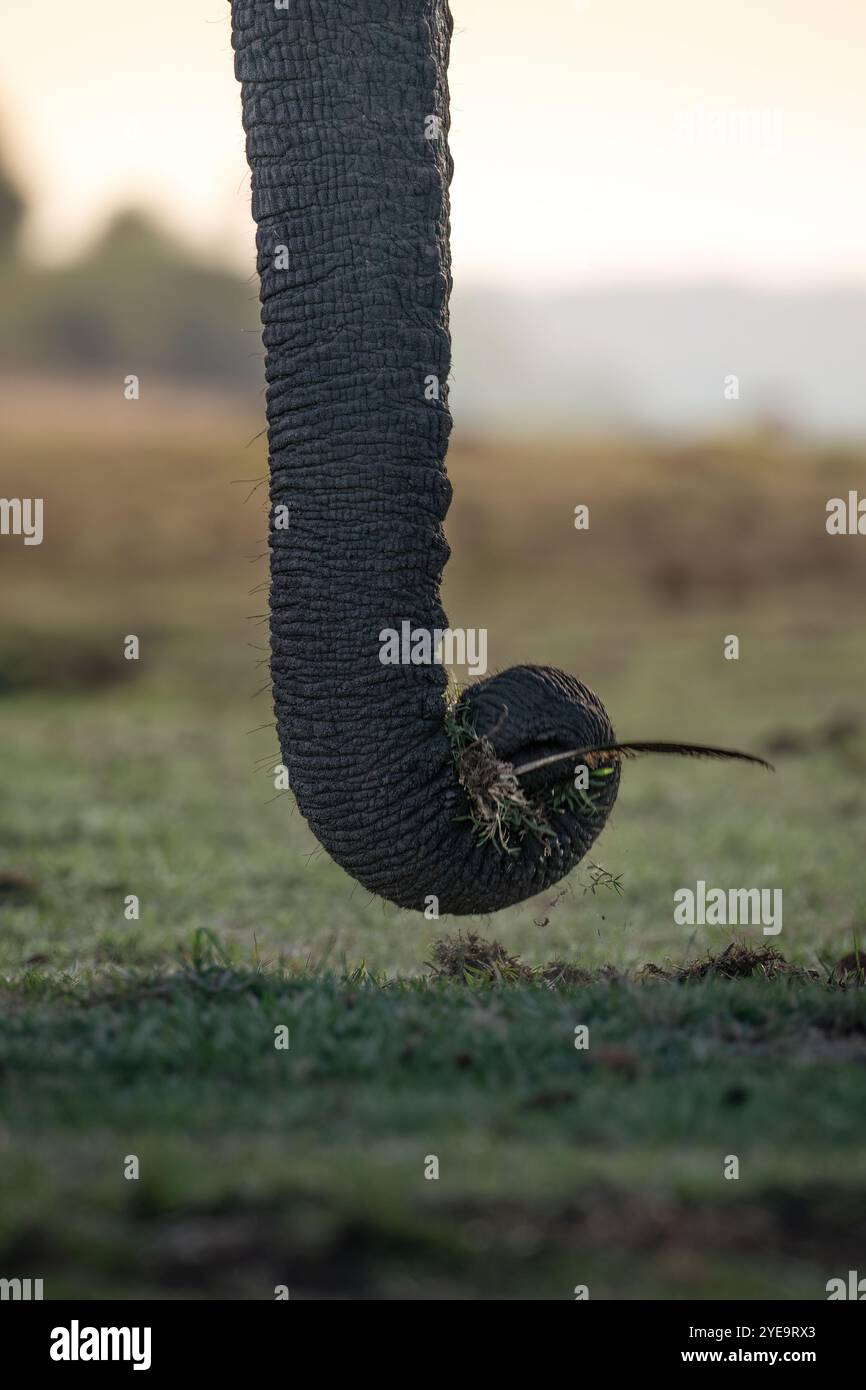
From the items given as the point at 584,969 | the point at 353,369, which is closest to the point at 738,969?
the point at 584,969

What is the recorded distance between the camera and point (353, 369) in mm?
5805

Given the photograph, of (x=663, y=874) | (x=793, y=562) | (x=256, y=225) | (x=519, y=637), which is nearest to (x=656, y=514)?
(x=793, y=562)

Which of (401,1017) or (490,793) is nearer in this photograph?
(401,1017)

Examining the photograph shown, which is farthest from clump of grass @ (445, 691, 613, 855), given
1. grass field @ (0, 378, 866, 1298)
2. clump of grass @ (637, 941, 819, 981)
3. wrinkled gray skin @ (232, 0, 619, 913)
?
clump of grass @ (637, 941, 819, 981)

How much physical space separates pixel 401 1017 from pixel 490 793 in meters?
0.87

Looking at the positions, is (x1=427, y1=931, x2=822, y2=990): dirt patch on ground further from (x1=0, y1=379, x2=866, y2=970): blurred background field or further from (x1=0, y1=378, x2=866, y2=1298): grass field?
(x1=0, y1=379, x2=866, y2=970): blurred background field

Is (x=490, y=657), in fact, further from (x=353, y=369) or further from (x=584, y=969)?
(x=353, y=369)

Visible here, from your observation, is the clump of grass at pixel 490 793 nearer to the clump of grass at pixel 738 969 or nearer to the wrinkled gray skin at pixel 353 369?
the wrinkled gray skin at pixel 353 369

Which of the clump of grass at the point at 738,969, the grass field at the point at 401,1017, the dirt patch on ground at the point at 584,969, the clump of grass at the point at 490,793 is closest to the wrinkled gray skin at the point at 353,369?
the clump of grass at the point at 490,793

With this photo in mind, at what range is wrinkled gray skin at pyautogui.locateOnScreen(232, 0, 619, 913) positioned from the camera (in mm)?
5809

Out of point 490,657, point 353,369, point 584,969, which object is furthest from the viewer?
point 490,657

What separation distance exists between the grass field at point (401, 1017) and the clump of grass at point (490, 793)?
557 millimetres

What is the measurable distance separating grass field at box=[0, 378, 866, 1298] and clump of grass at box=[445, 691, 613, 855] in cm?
56
